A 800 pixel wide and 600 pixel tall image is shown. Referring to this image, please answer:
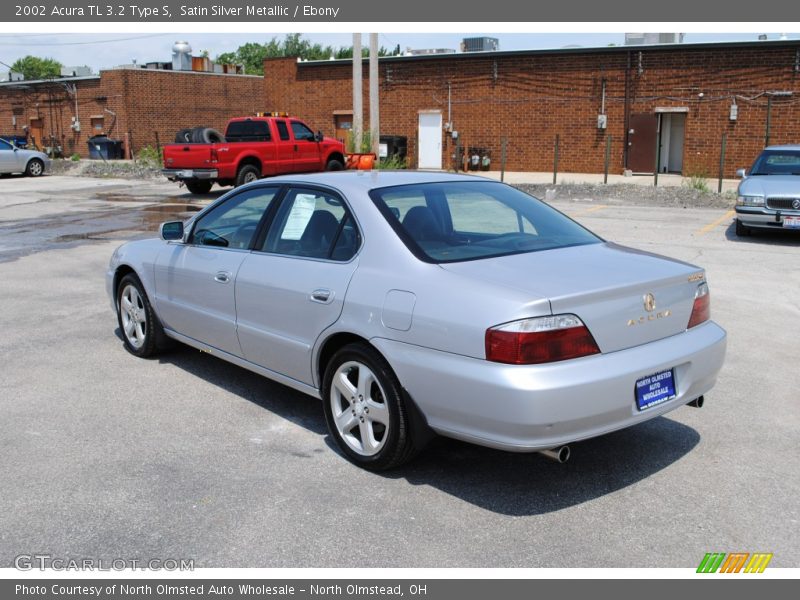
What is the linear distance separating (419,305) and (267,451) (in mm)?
1405

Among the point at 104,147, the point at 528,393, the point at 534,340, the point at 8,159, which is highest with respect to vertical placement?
the point at 104,147

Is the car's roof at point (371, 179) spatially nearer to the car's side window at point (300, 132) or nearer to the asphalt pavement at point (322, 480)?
the asphalt pavement at point (322, 480)

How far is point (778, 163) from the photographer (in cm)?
1405

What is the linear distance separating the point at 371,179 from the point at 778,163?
11264mm

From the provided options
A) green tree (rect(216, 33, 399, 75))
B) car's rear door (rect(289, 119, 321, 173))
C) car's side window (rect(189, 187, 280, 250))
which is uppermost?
green tree (rect(216, 33, 399, 75))

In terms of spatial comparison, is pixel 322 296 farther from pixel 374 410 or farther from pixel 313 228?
pixel 374 410

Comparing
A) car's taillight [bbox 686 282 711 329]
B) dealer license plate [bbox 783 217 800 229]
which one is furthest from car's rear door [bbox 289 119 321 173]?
car's taillight [bbox 686 282 711 329]

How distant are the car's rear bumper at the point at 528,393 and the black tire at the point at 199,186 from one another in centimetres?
1928

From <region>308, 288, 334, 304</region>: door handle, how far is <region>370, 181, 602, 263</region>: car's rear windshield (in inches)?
20.5

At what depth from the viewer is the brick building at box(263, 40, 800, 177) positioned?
27594 millimetres

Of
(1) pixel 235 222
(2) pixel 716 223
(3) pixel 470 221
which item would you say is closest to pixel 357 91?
(2) pixel 716 223

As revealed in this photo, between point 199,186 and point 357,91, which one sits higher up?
point 357,91

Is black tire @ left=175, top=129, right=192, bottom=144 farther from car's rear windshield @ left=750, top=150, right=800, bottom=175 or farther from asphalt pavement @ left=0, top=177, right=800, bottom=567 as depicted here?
asphalt pavement @ left=0, top=177, right=800, bottom=567

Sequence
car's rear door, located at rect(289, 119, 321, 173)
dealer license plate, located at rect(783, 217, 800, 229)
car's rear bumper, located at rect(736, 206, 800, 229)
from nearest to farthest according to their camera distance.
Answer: dealer license plate, located at rect(783, 217, 800, 229), car's rear bumper, located at rect(736, 206, 800, 229), car's rear door, located at rect(289, 119, 321, 173)
